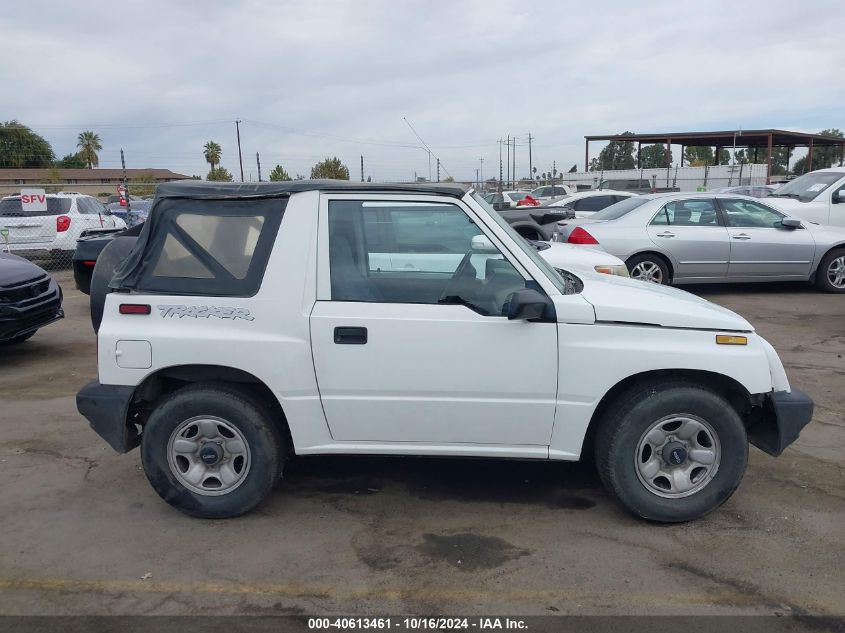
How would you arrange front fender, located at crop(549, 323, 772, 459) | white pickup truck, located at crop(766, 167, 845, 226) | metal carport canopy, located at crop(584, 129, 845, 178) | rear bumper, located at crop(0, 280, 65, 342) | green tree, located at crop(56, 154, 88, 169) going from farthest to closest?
green tree, located at crop(56, 154, 88, 169) → metal carport canopy, located at crop(584, 129, 845, 178) → white pickup truck, located at crop(766, 167, 845, 226) → rear bumper, located at crop(0, 280, 65, 342) → front fender, located at crop(549, 323, 772, 459)

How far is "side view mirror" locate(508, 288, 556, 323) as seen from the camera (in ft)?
11.3

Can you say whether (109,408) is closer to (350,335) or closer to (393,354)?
(350,335)

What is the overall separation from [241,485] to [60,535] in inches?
38.5

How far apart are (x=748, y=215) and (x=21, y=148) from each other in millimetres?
66677

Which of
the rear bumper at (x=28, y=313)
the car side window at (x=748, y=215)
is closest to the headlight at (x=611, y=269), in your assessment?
the car side window at (x=748, y=215)

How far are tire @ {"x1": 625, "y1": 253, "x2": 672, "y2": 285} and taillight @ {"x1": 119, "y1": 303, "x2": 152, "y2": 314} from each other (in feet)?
26.6

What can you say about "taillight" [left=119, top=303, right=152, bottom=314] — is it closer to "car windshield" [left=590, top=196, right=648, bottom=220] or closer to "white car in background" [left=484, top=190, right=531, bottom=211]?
"car windshield" [left=590, top=196, right=648, bottom=220]

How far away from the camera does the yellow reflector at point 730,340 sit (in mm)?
3604

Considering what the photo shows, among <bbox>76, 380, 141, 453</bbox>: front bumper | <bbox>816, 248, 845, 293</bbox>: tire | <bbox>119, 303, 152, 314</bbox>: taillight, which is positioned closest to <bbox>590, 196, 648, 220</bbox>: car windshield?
<bbox>816, 248, 845, 293</bbox>: tire

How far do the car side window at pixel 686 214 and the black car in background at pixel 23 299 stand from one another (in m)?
7.99

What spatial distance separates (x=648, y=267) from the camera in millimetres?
10539

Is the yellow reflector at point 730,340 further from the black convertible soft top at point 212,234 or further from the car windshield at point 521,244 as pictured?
the black convertible soft top at point 212,234

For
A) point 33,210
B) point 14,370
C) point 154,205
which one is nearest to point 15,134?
point 33,210

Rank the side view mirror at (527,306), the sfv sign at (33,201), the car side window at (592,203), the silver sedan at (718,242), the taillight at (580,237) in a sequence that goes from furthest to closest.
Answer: the car side window at (592,203), the sfv sign at (33,201), the silver sedan at (718,242), the taillight at (580,237), the side view mirror at (527,306)
